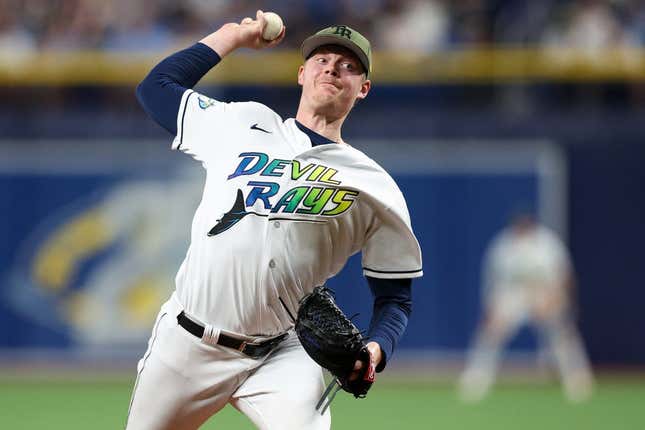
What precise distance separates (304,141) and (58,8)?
10552 millimetres

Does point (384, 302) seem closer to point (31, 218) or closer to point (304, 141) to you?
point (304, 141)

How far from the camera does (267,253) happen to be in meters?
4.55

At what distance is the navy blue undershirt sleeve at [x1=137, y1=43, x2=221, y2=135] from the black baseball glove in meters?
1.02

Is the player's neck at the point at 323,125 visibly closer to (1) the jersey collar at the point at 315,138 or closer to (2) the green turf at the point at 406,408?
(1) the jersey collar at the point at 315,138

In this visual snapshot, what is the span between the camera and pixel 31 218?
14305 millimetres

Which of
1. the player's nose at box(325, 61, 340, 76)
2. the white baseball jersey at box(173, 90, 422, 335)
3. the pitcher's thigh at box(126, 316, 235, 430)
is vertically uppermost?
the player's nose at box(325, 61, 340, 76)

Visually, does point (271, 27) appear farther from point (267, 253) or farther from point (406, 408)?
point (406, 408)

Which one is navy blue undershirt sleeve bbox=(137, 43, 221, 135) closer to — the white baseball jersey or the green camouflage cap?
the white baseball jersey

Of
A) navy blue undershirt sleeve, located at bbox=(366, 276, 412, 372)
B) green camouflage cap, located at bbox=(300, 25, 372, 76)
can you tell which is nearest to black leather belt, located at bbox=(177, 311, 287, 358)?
navy blue undershirt sleeve, located at bbox=(366, 276, 412, 372)

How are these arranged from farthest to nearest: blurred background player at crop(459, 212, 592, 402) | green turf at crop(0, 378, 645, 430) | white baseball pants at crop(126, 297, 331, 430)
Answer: blurred background player at crop(459, 212, 592, 402)
green turf at crop(0, 378, 645, 430)
white baseball pants at crop(126, 297, 331, 430)

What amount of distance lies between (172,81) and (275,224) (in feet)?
2.58

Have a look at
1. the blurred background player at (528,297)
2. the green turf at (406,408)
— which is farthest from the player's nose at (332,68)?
the blurred background player at (528,297)

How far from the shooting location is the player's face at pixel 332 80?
4707 millimetres

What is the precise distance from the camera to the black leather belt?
4.57 metres
